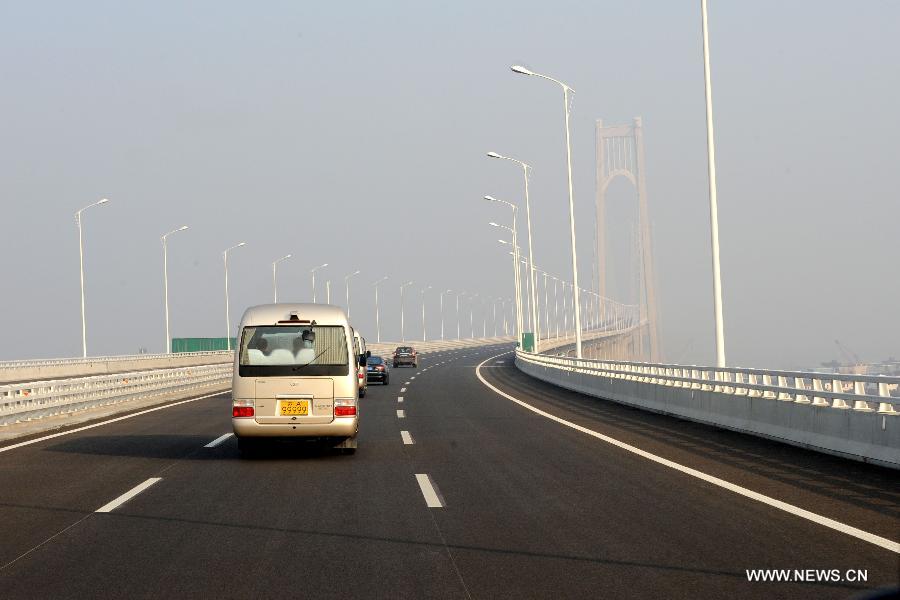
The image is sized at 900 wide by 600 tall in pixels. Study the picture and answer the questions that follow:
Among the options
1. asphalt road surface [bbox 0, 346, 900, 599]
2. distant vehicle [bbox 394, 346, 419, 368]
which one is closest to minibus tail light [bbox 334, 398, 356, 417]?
asphalt road surface [bbox 0, 346, 900, 599]

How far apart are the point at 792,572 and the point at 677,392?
1669 cm

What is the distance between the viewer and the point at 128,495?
12.5m

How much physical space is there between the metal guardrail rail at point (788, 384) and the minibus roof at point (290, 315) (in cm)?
694

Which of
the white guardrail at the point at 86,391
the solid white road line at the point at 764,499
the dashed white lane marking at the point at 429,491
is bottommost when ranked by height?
the solid white road line at the point at 764,499

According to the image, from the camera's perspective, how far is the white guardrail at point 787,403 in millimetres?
14211

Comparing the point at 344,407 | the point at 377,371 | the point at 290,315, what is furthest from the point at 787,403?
the point at 377,371

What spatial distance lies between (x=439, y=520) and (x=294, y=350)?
6396 millimetres

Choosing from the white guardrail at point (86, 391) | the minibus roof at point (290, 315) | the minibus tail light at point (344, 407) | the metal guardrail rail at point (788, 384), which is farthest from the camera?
the white guardrail at point (86, 391)

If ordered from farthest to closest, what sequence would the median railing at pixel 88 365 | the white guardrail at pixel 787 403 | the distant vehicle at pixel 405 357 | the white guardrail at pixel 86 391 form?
1. the distant vehicle at pixel 405 357
2. the median railing at pixel 88 365
3. the white guardrail at pixel 86 391
4. the white guardrail at pixel 787 403

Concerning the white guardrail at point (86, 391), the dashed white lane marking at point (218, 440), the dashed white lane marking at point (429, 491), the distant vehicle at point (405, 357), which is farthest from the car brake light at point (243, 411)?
the distant vehicle at point (405, 357)

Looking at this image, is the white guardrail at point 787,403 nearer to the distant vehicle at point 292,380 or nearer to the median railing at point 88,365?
the distant vehicle at point 292,380

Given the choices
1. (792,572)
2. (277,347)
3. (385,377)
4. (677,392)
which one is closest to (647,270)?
(385,377)

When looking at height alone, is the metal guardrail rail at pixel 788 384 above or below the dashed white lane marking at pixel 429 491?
above

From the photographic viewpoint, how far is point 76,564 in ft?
27.9
